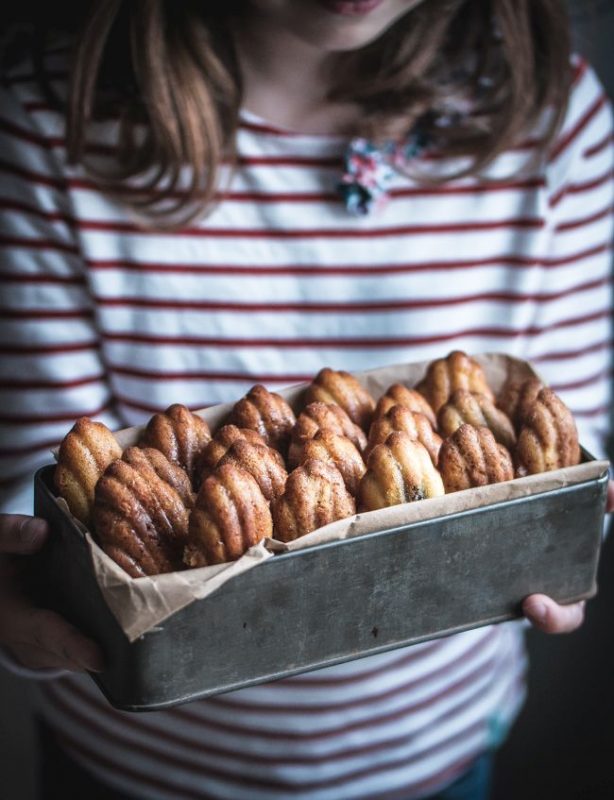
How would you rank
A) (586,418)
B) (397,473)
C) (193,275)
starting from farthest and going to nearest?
(586,418)
(193,275)
(397,473)

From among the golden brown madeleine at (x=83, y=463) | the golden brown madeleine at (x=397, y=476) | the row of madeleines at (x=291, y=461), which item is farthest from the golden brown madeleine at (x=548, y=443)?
the golden brown madeleine at (x=83, y=463)

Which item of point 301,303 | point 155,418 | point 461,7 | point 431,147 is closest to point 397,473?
point 155,418

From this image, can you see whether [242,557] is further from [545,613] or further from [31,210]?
[31,210]

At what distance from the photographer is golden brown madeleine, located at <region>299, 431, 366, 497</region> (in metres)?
0.84

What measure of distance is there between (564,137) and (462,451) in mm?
803

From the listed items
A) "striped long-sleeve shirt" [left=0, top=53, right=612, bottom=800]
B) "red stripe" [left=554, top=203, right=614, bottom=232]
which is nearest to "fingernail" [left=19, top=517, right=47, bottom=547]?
"striped long-sleeve shirt" [left=0, top=53, right=612, bottom=800]

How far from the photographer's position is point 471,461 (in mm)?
852

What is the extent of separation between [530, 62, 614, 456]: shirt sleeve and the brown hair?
0.07m

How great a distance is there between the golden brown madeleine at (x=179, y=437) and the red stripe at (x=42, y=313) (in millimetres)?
547

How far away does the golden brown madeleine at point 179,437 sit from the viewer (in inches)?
34.7

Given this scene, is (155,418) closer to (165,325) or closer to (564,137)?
(165,325)

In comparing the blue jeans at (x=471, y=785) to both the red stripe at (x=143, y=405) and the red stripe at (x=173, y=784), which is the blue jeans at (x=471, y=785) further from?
the red stripe at (x=143, y=405)

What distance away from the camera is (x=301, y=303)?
143 centimetres

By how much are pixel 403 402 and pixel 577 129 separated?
2.46ft
